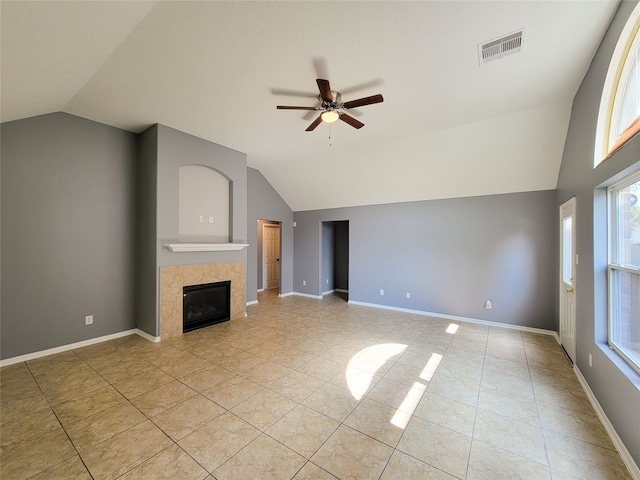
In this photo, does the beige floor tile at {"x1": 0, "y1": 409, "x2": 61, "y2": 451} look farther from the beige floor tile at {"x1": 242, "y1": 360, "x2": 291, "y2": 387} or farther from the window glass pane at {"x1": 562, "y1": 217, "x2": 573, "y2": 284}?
the window glass pane at {"x1": 562, "y1": 217, "x2": 573, "y2": 284}

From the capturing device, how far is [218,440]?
1874mm

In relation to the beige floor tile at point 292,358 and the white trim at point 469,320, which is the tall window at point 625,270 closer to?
the white trim at point 469,320

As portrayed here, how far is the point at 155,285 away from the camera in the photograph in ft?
12.5

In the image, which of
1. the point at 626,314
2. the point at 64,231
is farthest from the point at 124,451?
the point at 626,314

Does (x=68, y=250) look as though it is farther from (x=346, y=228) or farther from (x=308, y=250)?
(x=346, y=228)

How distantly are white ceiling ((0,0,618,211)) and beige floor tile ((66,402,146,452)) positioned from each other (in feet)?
9.40

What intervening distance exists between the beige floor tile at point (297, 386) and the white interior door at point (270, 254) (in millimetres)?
5405

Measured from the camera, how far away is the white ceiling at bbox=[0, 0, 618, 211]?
1882 millimetres

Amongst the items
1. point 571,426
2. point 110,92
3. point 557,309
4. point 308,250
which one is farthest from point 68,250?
point 557,309

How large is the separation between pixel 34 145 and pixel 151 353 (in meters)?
3.05

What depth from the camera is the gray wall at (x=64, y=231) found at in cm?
308

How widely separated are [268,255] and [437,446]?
679cm

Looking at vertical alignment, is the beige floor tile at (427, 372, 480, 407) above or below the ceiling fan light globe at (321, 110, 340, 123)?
below

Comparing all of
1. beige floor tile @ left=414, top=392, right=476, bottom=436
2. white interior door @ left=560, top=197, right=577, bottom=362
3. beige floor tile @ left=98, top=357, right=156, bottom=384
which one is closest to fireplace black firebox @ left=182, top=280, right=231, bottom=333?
beige floor tile @ left=98, top=357, right=156, bottom=384
